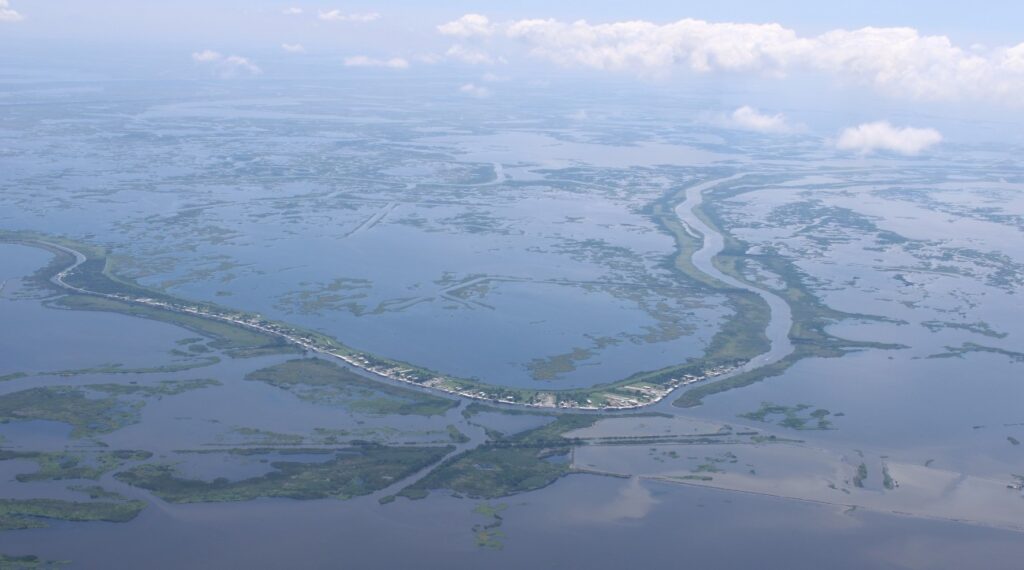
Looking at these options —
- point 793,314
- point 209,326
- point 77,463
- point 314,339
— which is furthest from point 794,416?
point 209,326

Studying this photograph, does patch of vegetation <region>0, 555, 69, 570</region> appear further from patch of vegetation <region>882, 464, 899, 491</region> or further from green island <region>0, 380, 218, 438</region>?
patch of vegetation <region>882, 464, 899, 491</region>

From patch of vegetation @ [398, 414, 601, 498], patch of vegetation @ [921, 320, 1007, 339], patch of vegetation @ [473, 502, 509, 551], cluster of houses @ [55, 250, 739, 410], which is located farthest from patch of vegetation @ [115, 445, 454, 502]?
patch of vegetation @ [921, 320, 1007, 339]

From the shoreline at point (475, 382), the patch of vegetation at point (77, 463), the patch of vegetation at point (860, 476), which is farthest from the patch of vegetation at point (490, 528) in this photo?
the patch of vegetation at point (860, 476)

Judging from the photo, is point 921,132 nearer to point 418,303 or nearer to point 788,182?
point 788,182

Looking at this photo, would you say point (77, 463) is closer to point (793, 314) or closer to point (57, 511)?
point (57, 511)

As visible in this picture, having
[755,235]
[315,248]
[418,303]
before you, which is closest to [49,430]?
[418,303]

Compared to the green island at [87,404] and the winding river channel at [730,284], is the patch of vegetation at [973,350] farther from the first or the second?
the green island at [87,404]

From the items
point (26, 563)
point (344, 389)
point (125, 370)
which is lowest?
point (26, 563)
